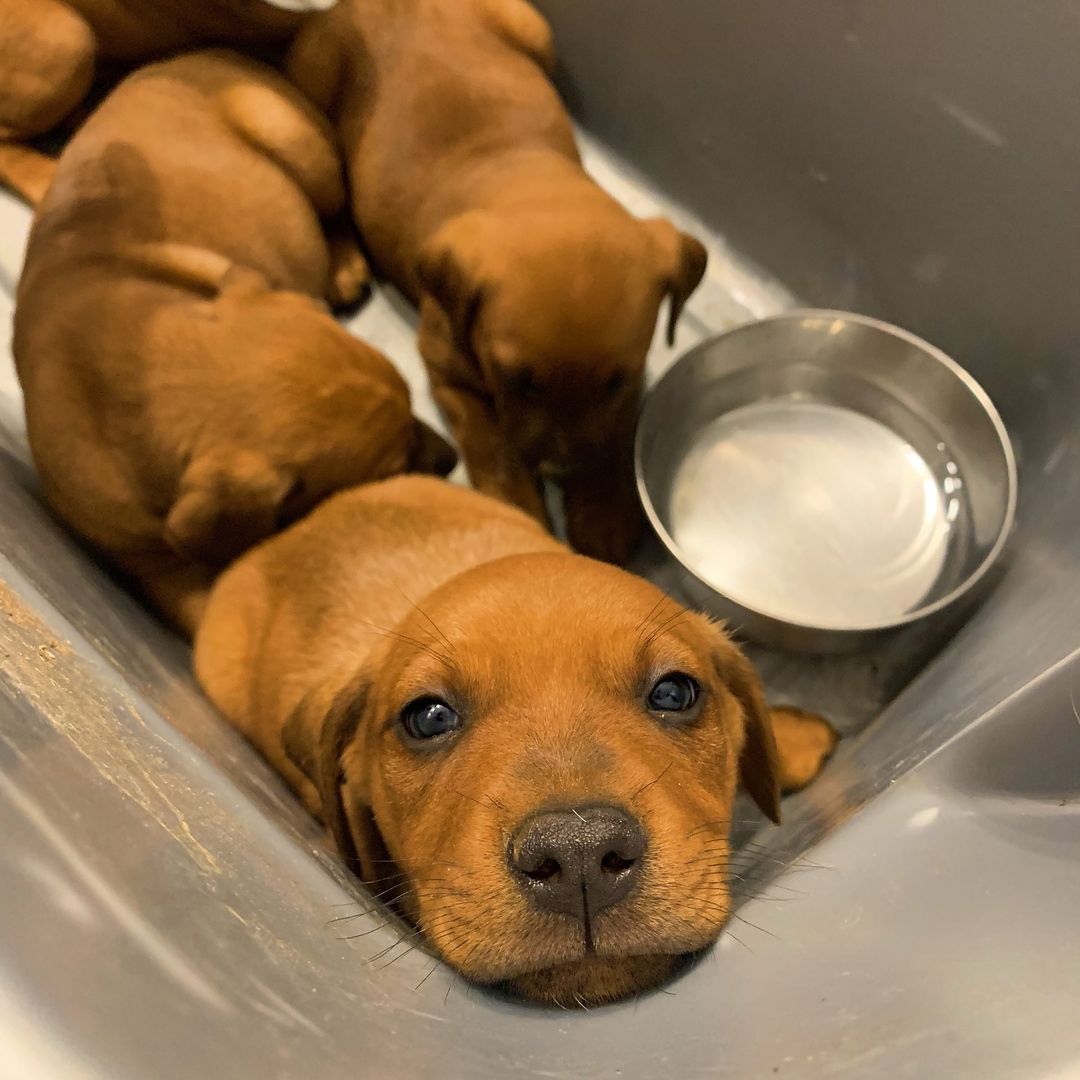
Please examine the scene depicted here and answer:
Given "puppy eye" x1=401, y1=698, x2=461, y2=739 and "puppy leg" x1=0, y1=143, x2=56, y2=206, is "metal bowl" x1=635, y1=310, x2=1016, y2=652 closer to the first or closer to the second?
"puppy eye" x1=401, y1=698, x2=461, y2=739

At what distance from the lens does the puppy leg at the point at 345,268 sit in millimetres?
3076

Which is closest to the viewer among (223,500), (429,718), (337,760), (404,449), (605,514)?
(429,718)

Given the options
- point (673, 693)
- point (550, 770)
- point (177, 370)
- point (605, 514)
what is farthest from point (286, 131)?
point (550, 770)

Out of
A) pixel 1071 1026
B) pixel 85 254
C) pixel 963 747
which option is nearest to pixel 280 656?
pixel 85 254

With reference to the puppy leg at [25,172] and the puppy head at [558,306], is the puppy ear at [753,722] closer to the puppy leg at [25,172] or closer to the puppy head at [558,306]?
the puppy head at [558,306]

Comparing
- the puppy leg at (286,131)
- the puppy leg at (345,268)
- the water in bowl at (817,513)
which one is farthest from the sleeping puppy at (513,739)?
the puppy leg at (286,131)

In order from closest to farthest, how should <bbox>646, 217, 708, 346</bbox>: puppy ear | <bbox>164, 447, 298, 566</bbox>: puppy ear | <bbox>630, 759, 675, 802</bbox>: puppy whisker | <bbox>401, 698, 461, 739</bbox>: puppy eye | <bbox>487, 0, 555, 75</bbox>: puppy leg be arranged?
<bbox>630, 759, 675, 802</bbox>: puppy whisker, <bbox>401, 698, 461, 739</bbox>: puppy eye, <bbox>164, 447, 298, 566</bbox>: puppy ear, <bbox>646, 217, 708, 346</bbox>: puppy ear, <bbox>487, 0, 555, 75</bbox>: puppy leg

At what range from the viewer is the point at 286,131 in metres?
2.82

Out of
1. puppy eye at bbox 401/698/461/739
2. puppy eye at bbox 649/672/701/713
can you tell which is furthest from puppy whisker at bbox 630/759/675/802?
puppy eye at bbox 401/698/461/739

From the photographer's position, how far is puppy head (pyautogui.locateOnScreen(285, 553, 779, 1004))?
1.24 meters

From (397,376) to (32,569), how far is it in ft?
3.49

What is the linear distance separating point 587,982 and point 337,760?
0.64 meters

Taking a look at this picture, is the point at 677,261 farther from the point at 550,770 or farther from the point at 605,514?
the point at 550,770

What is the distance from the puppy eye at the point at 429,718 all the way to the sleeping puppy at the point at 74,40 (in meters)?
2.39
